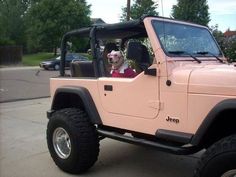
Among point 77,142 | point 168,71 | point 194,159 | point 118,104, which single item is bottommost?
point 194,159

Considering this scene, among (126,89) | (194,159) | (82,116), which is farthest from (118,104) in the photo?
(194,159)

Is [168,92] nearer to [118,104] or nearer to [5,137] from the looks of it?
[118,104]

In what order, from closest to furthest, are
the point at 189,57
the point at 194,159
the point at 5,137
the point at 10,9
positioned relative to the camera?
the point at 189,57
the point at 194,159
the point at 5,137
the point at 10,9

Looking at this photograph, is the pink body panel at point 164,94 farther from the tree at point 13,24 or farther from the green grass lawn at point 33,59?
the tree at point 13,24

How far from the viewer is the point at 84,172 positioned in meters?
5.17

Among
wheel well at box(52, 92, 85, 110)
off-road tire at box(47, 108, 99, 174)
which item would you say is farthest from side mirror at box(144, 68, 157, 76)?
wheel well at box(52, 92, 85, 110)

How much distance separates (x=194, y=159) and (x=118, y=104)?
171cm

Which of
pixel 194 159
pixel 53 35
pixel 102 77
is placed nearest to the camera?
pixel 102 77

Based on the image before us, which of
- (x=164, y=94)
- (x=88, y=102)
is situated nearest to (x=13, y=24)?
(x=88, y=102)

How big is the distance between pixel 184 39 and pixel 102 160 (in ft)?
6.92

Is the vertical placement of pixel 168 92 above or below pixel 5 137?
above

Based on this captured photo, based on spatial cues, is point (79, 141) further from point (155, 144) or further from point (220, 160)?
point (220, 160)

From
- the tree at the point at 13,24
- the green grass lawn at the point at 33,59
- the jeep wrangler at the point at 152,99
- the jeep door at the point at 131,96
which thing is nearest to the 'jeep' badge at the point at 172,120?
the jeep wrangler at the point at 152,99

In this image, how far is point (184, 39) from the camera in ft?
15.6
